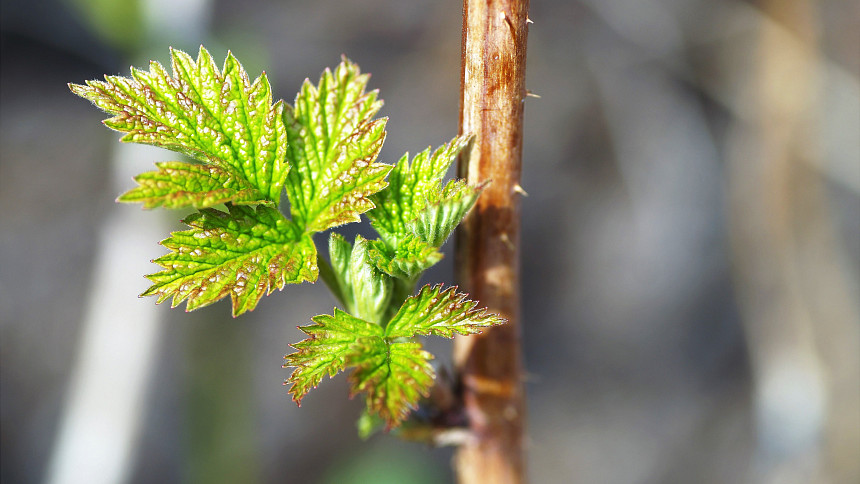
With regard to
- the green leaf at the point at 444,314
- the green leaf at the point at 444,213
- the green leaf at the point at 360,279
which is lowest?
the green leaf at the point at 444,314

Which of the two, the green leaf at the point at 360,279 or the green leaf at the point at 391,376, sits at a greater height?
the green leaf at the point at 360,279

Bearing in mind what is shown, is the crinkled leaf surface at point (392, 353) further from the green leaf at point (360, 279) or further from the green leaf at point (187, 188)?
the green leaf at point (187, 188)

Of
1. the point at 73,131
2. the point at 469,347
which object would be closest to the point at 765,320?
the point at 469,347

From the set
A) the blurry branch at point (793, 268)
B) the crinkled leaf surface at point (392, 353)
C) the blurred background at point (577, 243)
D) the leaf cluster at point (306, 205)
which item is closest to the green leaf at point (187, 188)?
the leaf cluster at point (306, 205)

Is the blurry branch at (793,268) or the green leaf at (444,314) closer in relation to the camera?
the green leaf at (444,314)

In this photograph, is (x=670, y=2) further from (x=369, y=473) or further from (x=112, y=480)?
(x=112, y=480)

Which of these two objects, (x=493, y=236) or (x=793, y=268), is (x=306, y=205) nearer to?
(x=493, y=236)

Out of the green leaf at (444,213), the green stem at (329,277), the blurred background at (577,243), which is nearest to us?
the green leaf at (444,213)

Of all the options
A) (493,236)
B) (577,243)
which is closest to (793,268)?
(577,243)
